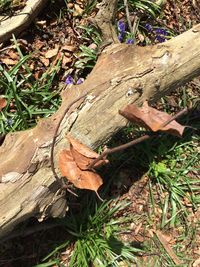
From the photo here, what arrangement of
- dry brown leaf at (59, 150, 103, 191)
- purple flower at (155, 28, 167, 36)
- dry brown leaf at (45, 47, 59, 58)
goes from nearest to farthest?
dry brown leaf at (59, 150, 103, 191)
dry brown leaf at (45, 47, 59, 58)
purple flower at (155, 28, 167, 36)

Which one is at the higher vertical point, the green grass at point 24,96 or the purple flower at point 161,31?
the green grass at point 24,96

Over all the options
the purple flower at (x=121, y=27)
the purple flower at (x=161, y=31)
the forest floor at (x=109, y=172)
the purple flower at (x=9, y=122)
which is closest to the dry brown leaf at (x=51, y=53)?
the forest floor at (x=109, y=172)

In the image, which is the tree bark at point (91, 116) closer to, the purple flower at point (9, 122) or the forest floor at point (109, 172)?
the forest floor at point (109, 172)

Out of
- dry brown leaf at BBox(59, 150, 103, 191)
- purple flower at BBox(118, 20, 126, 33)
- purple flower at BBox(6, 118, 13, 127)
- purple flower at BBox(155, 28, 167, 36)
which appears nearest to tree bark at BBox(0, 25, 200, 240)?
dry brown leaf at BBox(59, 150, 103, 191)

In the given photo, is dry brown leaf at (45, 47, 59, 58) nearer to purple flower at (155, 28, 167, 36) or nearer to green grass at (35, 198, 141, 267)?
purple flower at (155, 28, 167, 36)

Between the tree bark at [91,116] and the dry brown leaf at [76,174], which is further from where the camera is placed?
the tree bark at [91,116]

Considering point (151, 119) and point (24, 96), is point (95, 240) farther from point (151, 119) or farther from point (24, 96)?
point (151, 119)

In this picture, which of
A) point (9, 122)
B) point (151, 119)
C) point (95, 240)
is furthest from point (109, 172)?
point (151, 119)

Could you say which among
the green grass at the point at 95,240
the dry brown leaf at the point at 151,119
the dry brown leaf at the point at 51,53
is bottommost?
the green grass at the point at 95,240
